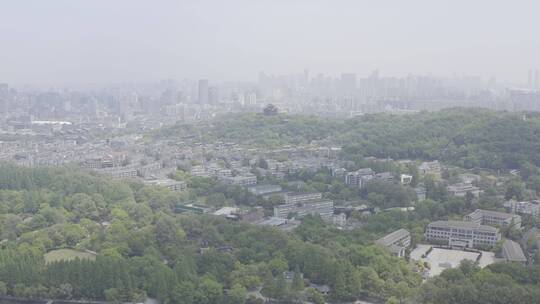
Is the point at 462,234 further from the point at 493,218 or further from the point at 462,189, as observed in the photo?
the point at 462,189

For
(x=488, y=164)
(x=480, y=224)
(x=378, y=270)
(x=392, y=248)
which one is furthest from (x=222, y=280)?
(x=488, y=164)

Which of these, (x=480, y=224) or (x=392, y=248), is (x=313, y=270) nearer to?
(x=392, y=248)

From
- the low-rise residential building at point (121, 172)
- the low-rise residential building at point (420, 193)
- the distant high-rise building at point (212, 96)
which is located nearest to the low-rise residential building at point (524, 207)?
the low-rise residential building at point (420, 193)

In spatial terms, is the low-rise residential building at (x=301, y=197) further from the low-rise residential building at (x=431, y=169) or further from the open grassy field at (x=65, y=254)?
the open grassy field at (x=65, y=254)

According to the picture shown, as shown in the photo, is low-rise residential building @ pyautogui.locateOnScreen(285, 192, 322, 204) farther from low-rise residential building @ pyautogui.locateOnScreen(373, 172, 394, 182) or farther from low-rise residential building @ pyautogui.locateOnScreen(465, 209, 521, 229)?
low-rise residential building @ pyautogui.locateOnScreen(465, 209, 521, 229)

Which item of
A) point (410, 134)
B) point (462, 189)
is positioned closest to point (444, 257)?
point (462, 189)

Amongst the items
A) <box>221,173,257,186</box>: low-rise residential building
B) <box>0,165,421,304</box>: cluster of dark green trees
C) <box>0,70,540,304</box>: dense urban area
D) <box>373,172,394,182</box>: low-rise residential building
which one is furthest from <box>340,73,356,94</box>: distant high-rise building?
<box>0,165,421,304</box>: cluster of dark green trees
